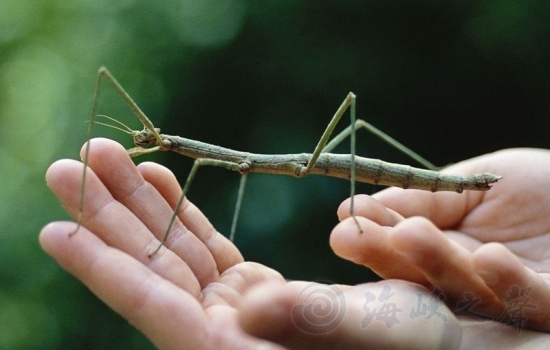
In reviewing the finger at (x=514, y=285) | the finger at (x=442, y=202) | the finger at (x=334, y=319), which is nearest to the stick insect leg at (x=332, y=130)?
the finger at (x=442, y=202)

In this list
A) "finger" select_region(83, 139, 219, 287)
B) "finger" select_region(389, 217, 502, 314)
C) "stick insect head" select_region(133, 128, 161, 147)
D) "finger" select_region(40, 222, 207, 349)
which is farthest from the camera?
"stick insect head" select_region(133, 128, 161, 147)

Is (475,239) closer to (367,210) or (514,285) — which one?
(367,210)

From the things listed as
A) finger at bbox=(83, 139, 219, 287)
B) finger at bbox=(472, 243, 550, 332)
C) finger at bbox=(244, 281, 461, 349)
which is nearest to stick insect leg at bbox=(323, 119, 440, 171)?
finger at bbox=(83, 139, 219, 287)

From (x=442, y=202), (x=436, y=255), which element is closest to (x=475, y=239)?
(x=442, y=202)

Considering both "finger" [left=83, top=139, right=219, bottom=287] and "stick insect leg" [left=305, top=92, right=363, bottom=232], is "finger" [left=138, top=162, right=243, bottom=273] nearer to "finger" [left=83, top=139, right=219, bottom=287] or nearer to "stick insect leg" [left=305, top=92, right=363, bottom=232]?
"finger" [left=83, top=139, right=219, bottom=287]

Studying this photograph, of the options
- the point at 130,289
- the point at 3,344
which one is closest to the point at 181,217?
the point at 130,289

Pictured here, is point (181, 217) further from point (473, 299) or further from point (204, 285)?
point (473, 299)
